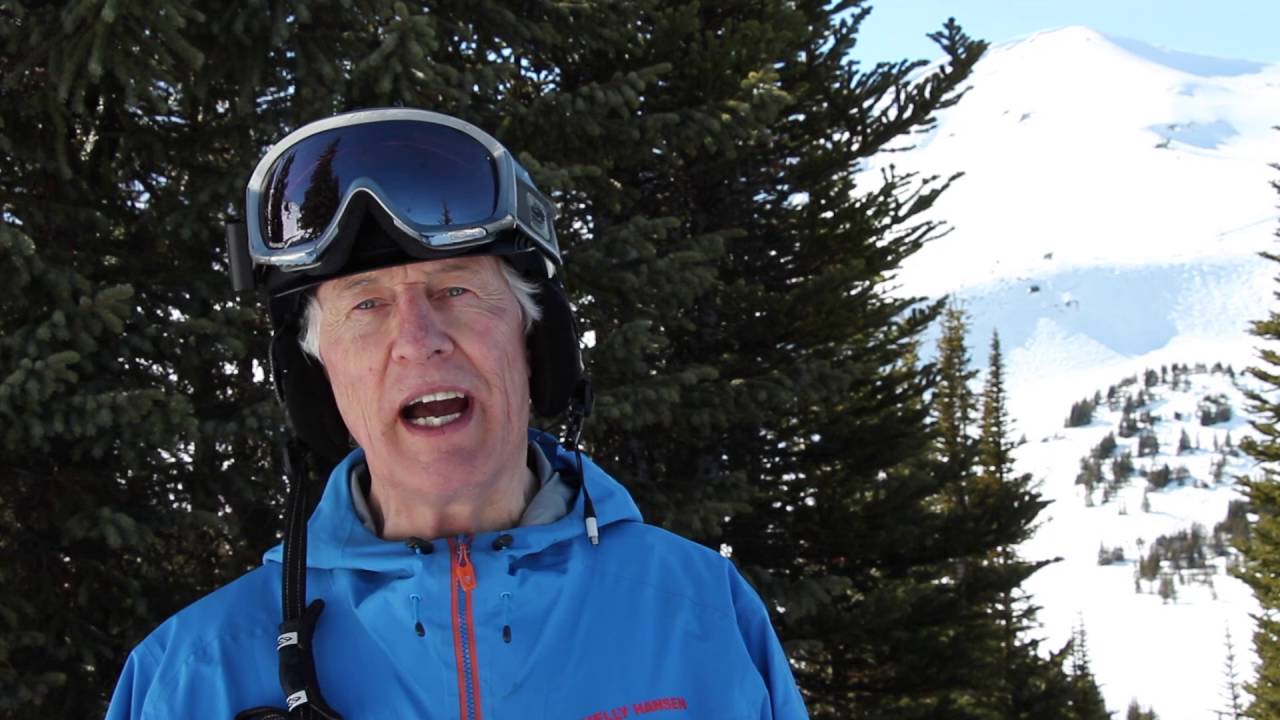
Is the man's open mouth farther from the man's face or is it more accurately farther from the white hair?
the white hair

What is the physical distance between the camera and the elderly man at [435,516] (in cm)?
184

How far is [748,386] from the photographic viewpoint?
9352mm

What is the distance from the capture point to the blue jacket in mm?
1830

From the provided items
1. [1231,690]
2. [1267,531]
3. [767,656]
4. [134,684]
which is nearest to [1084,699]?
[1267,531]

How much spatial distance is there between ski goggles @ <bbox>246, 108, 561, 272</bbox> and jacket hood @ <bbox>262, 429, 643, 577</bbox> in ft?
1.49

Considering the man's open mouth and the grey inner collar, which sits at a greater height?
the man's open mouth

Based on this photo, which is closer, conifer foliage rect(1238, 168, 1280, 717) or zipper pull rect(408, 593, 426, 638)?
zipper pull rect(408, 593, 426, 638)

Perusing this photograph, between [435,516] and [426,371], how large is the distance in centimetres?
28

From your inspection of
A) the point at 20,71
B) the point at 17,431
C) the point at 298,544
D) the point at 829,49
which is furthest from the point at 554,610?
the point at 829,49

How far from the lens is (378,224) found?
2.09 m

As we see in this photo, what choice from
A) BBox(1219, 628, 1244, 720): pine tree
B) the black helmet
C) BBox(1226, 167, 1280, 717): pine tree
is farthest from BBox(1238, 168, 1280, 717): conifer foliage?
the black helmet

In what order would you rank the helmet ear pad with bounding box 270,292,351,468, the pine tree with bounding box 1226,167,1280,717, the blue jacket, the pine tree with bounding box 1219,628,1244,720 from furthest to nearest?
1. the pine tree with bounding box 1219,628,1244,720
2. the pine tree with bounding box 1226,167,1280,717
3. the helmet ear pad with bounding box 270,292,351,468
4. the blue jacket

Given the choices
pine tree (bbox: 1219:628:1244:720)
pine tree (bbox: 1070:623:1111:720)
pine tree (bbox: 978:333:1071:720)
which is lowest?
pine tree (bbox: 1219:628:1244:720)

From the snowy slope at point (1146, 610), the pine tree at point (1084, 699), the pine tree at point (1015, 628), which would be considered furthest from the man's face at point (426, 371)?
the snowy slope at point (1146, 610)
